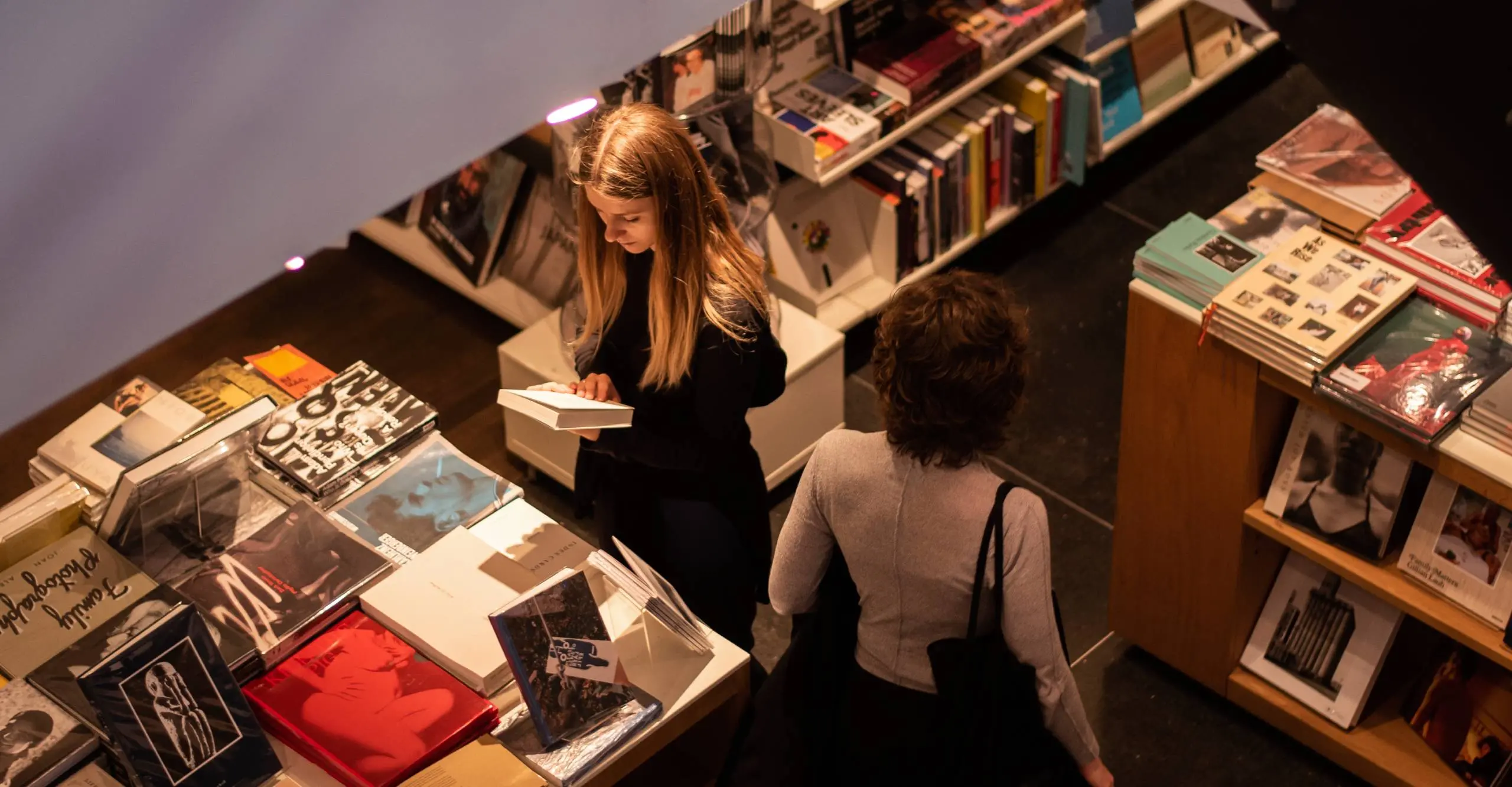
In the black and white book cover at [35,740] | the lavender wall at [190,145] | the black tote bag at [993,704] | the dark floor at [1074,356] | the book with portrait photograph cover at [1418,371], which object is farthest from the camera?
the dark floor at [1074,356]

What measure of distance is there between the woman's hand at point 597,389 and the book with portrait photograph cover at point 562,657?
41 cm

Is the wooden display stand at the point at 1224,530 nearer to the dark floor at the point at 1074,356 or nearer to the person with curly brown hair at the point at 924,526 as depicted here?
the dark floor at the point at 1074,356

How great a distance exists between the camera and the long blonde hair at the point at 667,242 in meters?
2.21

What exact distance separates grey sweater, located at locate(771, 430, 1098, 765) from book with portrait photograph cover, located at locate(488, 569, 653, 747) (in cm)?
31

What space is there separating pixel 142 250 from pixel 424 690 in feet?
6.73

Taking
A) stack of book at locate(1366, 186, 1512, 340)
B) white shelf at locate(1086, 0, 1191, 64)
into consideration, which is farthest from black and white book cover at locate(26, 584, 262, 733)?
white shelf at locate(1086, 0, 1191, 64)

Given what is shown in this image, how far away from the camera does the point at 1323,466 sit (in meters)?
2.71

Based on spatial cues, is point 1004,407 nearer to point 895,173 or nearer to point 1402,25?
point 1402,25

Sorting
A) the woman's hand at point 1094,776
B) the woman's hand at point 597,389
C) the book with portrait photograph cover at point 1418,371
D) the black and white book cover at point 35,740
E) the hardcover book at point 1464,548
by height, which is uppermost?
the woman's hand at point 597,389

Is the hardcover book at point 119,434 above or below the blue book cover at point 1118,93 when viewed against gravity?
above

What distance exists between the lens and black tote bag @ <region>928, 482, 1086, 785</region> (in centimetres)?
Result: 189

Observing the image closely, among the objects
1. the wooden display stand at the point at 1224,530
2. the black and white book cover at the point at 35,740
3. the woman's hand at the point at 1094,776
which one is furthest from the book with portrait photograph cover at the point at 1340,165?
the black and white book cover at the point at 35,740

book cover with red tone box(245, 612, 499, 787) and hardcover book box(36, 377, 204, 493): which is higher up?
hardcover book box(36, 377, 204, 493)

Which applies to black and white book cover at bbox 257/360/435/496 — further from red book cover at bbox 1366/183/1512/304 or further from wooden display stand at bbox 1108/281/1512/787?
red book cover at bbox 1366/183/1512/304
